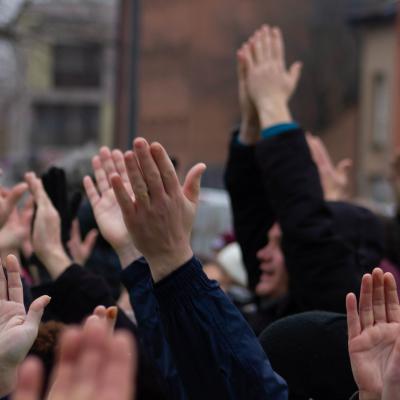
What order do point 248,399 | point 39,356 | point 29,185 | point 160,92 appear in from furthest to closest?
point 160,92 → point 29,185 → point 39,356 → point 248,399

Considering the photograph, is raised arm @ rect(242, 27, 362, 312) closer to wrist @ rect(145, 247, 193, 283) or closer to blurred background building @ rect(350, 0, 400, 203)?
wrist @ rect(145, 247, 193, 283)

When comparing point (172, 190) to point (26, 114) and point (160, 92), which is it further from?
point (26, 114)

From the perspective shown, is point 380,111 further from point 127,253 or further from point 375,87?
point 127,253

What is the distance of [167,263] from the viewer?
8.67 ft

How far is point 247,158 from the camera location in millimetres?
4523

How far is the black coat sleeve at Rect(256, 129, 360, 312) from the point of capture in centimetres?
393

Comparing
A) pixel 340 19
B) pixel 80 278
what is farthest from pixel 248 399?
pixel 340 19

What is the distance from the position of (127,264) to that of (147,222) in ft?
2.74

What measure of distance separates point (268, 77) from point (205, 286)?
74.3 inches

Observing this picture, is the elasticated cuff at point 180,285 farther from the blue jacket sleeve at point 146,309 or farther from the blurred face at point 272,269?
the blurred face at point 272,269

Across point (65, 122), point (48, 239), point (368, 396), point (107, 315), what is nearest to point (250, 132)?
point (48, 239)

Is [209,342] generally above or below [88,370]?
below

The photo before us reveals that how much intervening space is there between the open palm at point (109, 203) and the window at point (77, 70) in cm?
4917

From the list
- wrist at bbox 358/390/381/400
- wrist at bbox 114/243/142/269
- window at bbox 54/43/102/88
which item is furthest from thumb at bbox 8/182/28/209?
window at bbox 54/43/102/88
